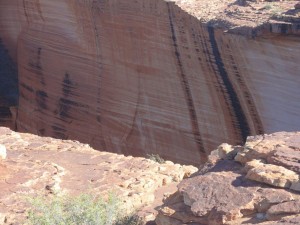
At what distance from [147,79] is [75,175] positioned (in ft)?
19.4

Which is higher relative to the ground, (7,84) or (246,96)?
(246,96)

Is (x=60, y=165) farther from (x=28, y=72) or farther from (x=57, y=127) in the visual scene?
(x=28, y=72)

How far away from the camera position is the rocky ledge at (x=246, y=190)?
4.50 metres

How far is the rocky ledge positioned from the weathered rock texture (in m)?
1.45

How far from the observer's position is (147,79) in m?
13.7

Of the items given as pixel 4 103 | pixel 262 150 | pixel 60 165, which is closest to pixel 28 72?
pixel 4 103

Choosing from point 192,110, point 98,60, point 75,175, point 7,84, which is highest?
point 75,175

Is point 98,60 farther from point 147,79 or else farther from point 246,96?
point 246,96

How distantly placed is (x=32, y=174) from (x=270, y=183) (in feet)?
12.3

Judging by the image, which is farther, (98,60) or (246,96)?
(98,60)

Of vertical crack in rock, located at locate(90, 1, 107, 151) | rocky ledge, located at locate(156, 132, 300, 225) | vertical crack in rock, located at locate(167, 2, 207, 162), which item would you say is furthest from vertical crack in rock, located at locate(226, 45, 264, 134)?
rocky ledge, located at locate(156, 132, 300, 225)

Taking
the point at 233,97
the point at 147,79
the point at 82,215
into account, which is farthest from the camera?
the point at 147,79

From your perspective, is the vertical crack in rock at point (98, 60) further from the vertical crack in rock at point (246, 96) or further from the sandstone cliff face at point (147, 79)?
the vertical crack in rock at point (246, 96)

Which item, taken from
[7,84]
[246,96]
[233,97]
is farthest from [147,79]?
[7,84]
